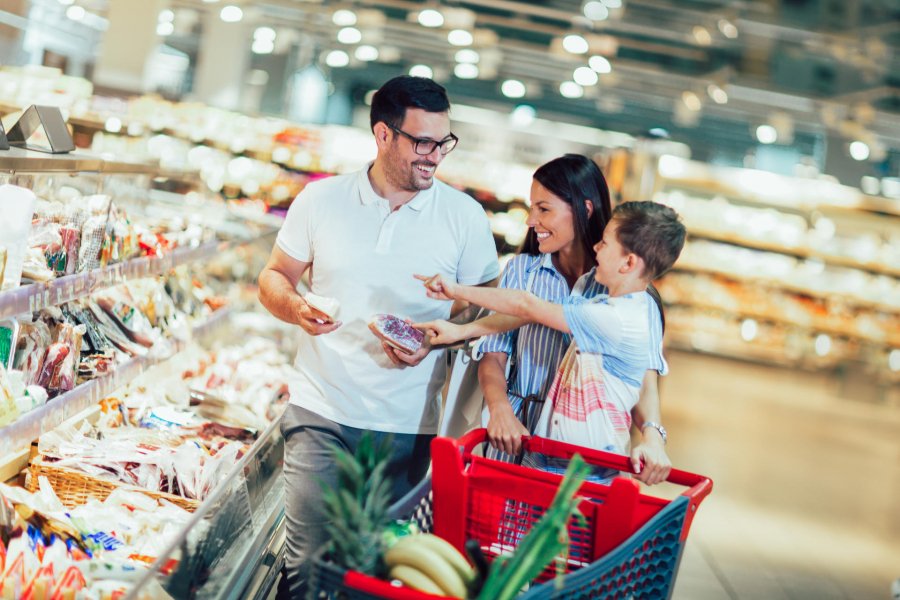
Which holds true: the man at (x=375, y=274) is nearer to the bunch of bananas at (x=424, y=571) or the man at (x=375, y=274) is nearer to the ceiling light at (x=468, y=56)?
the bunch of bananas at (x=424, y=571)

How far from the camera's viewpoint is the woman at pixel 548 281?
8.04ft

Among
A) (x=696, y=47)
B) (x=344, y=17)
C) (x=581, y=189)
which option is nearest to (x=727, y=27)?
(x=344, y=17)

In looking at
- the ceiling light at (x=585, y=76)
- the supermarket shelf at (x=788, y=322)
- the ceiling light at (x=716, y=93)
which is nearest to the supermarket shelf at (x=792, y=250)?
the supermarket shelf at (x=788, y=322)

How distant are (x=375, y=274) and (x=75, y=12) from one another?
29.9 ft

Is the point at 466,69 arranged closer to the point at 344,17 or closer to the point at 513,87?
the point at 513,87

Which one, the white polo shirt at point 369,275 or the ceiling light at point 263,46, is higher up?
the ceiling light at point 263,46

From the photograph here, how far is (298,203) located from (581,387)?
3.26 ft

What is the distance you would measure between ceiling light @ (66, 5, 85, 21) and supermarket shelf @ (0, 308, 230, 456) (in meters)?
7.92

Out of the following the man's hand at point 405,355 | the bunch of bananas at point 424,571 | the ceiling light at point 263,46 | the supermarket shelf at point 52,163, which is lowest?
the bunch of bananas at point 424,571

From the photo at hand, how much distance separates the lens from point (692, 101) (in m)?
14.4

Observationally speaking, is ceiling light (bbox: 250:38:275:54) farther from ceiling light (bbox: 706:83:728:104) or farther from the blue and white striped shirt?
the blue and white striped shirt

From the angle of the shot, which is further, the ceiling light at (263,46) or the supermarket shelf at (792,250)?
the supermarket shelf at (792,250)

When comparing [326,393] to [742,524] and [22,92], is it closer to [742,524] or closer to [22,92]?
[742,524]

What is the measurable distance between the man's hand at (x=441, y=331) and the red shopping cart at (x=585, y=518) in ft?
1.23
